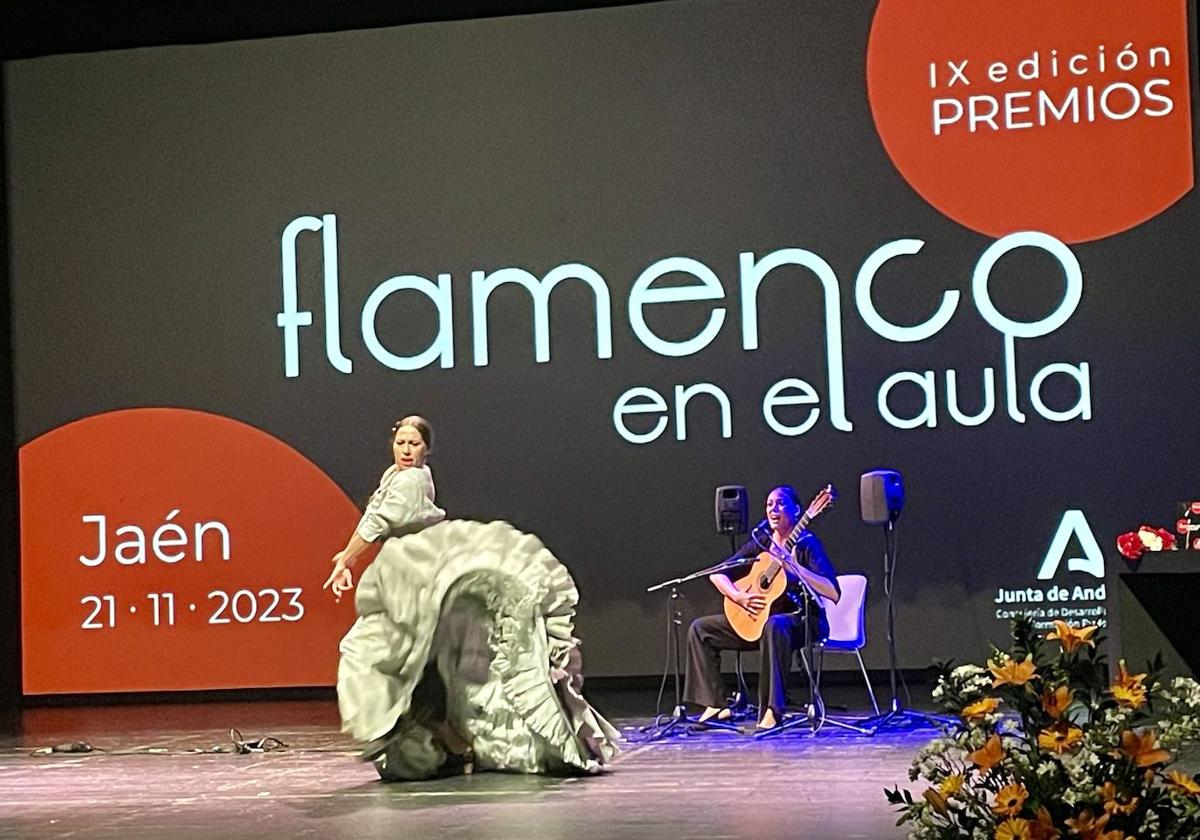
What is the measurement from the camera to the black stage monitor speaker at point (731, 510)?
7.80 metres

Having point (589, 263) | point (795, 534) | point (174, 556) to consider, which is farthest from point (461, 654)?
point (174, 556)

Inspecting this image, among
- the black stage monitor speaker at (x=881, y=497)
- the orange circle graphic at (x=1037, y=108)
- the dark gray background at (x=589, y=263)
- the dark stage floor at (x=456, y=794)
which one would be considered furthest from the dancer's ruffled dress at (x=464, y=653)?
the orange circle graphic at (x=1037, y=108)

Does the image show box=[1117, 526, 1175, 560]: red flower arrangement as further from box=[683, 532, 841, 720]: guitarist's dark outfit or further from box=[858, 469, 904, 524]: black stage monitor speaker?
box=[683, 532, 841, 720]: guitarist's dark outfit

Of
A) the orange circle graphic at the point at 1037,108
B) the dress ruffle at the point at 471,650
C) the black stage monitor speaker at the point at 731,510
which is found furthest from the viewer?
the orange circle graphic at the point at 1037,108

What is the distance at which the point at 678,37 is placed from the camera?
368 inches

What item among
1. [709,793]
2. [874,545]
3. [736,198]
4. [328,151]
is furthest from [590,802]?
[328,151]

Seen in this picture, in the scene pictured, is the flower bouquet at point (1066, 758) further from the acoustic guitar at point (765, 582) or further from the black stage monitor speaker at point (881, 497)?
the black stage monitor speaker at point (881, 497)

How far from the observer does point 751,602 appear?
7.36 metres

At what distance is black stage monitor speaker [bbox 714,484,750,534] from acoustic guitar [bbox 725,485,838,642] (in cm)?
37

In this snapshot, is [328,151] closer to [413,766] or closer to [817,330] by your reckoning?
[817,330]

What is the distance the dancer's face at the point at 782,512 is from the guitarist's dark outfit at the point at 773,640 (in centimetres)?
8

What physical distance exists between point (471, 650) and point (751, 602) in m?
1.85

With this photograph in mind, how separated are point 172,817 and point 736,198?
4960mm

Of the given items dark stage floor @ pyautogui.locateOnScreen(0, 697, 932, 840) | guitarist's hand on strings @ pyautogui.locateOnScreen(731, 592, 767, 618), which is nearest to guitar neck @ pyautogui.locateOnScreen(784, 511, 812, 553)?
guitarist's hand on strings @ pyautogui.locateOnScreen(731, 592, 767, 618)
